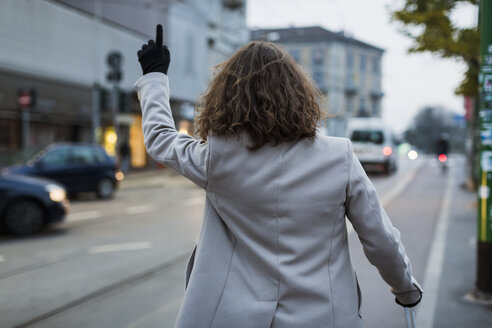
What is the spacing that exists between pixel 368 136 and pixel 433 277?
1783cm

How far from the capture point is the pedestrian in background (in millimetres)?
1540

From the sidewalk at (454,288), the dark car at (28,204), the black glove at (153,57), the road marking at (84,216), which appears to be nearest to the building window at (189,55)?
the road marking at (84,216)

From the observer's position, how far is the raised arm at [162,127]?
5.26 ft

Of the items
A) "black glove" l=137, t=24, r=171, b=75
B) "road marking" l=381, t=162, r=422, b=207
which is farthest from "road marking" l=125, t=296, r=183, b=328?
"road marking" l=381, t=162, r=422, b=207

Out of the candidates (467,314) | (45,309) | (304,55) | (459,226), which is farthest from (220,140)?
(304,55)

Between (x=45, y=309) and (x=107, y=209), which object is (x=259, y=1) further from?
(x=45, y=309)

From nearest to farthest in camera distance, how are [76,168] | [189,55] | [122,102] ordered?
[76,168] < [122,102] < [189,55]

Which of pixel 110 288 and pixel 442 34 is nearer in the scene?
pixel 110 288

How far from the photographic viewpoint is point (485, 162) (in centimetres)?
448

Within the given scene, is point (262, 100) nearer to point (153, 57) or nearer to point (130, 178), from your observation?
point (153, 57)

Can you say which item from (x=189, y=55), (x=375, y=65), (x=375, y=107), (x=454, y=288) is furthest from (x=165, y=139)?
(x=375, y=107)

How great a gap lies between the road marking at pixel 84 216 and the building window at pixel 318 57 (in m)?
37.6

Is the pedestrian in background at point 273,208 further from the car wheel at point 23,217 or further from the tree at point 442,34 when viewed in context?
the tree at point 442,34

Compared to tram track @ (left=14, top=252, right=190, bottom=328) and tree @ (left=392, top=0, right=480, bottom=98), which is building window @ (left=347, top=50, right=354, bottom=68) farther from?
tram track @ (left=14, top=252, right=190, bottom=328)
